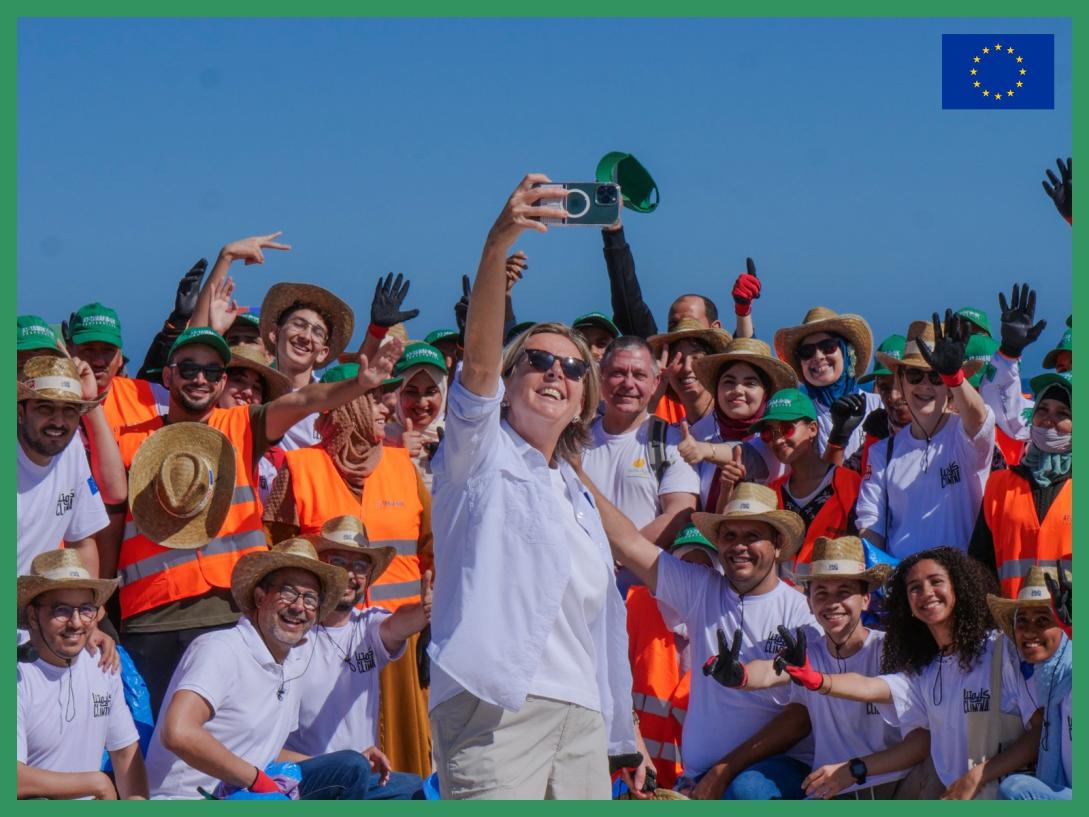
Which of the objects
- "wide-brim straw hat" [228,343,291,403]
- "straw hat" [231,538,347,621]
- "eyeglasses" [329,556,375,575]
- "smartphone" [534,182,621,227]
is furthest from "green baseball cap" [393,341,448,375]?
"smartphone" [534,182,621,227]

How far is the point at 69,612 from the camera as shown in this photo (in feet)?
21.5

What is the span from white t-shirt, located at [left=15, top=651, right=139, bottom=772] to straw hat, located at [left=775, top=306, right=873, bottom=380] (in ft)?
13.4

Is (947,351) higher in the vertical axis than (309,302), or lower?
lower

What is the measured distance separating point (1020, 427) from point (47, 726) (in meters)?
5.22

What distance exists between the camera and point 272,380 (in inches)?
321

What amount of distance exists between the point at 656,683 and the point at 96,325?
126 inches

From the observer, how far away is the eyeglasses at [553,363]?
4652 mm

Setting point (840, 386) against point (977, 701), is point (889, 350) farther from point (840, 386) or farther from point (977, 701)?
point (977, 701)

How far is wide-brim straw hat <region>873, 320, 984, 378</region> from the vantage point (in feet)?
26.7

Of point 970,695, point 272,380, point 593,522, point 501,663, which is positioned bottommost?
point 970,695

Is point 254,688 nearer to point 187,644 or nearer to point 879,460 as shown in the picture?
point 187,644

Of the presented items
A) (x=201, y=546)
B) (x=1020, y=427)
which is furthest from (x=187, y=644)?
(x=1020, y=427)

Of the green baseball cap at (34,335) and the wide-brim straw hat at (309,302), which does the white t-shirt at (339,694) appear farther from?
the wide-brim straw hat at (309,302)

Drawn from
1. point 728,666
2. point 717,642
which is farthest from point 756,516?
point 728,666
